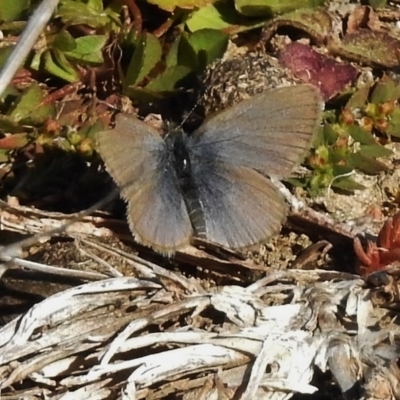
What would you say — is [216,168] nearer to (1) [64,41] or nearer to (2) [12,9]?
(1) [64,41]

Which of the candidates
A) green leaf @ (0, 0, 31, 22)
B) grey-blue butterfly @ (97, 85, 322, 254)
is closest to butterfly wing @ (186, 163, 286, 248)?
grey-blue butterfly @ (97, 85, 322, 254)

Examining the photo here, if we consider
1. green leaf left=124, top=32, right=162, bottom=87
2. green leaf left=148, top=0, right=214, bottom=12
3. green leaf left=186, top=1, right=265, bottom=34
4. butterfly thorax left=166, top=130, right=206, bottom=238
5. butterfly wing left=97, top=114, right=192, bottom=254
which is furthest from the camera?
green leaf left=186, top=1, right=265, bottom=34

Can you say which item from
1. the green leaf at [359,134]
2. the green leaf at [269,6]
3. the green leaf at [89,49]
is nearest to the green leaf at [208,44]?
the green leaf at [269,6]

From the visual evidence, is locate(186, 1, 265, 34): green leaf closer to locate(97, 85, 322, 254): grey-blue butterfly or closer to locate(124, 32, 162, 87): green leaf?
locate(124, 32, 162, 87): green leaf

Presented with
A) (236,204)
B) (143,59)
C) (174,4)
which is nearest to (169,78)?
(143,59)

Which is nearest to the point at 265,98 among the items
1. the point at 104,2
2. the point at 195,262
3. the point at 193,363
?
the point at 195,262

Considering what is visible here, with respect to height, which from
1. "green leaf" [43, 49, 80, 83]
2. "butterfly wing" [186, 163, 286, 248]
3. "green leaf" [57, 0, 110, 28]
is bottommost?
"butterfly wing" [186, 163, 286, 248]

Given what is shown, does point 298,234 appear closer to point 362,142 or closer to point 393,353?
point 362,142
